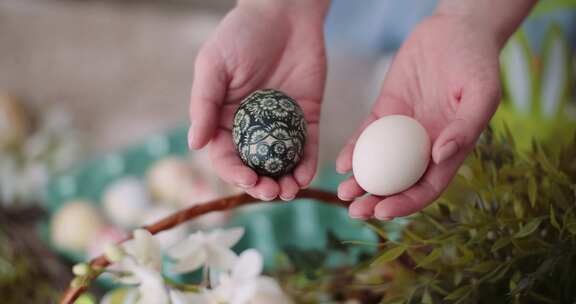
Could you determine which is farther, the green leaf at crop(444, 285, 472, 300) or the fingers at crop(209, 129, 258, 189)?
the fingers at crop(209, 129, 258, 189)

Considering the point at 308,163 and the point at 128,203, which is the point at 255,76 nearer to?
the point at 308,163

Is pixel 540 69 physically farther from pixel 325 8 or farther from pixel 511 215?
pixel 511 215

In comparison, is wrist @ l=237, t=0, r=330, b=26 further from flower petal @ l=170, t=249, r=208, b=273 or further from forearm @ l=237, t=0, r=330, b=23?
flower petal @ l=170, t=249, r=208, b=273

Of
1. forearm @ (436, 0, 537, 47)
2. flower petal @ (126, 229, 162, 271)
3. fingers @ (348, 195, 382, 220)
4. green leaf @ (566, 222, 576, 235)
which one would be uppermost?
forearm @ (436, 0, 537, 47)

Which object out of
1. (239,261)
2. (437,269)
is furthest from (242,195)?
(437,269)

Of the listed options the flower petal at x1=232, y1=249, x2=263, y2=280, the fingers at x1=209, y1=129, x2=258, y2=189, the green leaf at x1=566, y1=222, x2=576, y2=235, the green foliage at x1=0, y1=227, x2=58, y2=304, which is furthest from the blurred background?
the green leaf at x1=566, y1=222, x2=576, y2=235

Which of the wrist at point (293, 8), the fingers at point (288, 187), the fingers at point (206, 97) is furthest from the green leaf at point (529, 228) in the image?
the wrist at point (293, 8)

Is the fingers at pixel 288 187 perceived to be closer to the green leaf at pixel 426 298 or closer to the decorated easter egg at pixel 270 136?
the decorated easter egg at pixel 270 136
